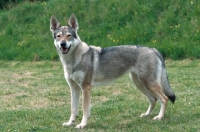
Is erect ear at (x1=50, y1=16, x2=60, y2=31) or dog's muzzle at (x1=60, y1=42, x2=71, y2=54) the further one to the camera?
erect ear at (x1=50, y1=16, x2=60, y2=31)

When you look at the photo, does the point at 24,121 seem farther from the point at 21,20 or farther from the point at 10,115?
the point at 21,20

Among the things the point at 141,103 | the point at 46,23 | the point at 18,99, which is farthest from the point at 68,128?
the point at 46,23

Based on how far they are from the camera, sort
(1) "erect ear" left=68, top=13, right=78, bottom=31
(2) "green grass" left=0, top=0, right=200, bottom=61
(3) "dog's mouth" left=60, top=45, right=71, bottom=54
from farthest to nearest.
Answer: (2) "green grass" left=0, top=0, right=200, bottom=61
(1) "erect ear" left=68, top=13, right=78, bottom=31
(3) "dog's mouth" left=60, top=45, right=71, bottom=54

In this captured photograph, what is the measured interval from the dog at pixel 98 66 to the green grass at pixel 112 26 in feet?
26.6

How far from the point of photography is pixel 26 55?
18109 millimetres

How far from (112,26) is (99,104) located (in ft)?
32.1

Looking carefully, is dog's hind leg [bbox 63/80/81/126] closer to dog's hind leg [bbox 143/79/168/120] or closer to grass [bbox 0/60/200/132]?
grass [bbox 0/60/200/132]

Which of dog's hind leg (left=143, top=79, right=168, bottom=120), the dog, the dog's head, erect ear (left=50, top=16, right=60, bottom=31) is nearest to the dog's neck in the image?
the dog

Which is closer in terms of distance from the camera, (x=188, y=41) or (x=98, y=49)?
(x=98, y=49)

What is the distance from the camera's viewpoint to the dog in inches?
280

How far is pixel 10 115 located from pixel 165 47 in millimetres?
9026

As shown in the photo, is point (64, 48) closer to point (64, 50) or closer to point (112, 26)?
point (64, 50)

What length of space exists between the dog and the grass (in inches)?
14.4

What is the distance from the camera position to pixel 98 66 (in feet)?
24.1
